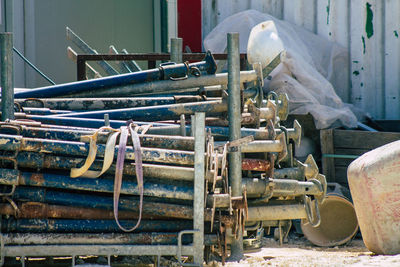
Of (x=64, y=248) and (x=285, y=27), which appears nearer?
(x=64, y=248)

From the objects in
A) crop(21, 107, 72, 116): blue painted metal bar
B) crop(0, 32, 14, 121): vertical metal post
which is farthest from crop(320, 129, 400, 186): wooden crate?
crop(0, 32, 14, 121): vertical metal post

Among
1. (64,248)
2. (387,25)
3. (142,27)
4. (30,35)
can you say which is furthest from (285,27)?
(64,248)

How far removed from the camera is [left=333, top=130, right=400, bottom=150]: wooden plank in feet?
25.7

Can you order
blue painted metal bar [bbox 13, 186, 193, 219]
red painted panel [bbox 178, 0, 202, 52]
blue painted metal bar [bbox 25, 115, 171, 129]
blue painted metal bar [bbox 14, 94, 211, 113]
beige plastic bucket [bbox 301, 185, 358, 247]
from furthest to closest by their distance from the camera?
1. red painted panel [bbox 178, 0, 202, 52]
2. beige plastic bucket [bbox 301, 185, 358, 247]
3. blue painted metal bar [bbox 14, 94, 211, 113]
4. blue painted metal bar [bbox 25, 115, 171, 129]
5. blue painted metal bar [bbox 13, 186, 193, 219]

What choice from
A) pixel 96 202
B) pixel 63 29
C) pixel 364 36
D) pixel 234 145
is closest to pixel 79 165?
pixel 96 202

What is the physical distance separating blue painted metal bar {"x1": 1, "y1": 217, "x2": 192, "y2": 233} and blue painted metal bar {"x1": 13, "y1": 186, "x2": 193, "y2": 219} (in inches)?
2.7

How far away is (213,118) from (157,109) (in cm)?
39

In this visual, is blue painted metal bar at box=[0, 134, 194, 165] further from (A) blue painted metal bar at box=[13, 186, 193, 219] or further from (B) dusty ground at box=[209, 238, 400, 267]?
(B) dusty ground at box=[209, 238, 400, 267]

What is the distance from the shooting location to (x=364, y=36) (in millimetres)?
9016

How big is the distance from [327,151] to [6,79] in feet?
15.6

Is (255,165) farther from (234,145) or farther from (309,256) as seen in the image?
(309,256)

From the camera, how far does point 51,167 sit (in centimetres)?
390

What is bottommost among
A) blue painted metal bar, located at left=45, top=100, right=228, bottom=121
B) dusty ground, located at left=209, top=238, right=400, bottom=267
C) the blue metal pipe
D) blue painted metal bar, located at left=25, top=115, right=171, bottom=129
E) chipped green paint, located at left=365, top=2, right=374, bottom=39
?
dusty ground, located at left=209, top=238, right=400, bottom=267

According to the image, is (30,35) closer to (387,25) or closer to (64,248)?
(387,25)
